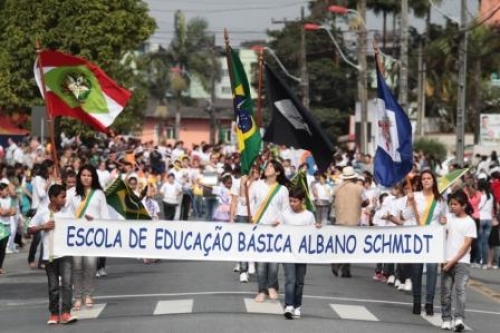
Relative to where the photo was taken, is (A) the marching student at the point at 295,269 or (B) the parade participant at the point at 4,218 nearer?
(A) the marching student at the point at 295,269

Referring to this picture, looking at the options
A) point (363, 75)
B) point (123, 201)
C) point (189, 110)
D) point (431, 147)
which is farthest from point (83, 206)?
point (189, 110)

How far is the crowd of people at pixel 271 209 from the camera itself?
16484 mm

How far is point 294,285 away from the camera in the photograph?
16.7 m

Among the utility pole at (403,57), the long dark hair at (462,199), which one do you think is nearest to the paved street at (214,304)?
the long dark hair at (462,199)

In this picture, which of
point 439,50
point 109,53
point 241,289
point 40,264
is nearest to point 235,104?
point 241,289

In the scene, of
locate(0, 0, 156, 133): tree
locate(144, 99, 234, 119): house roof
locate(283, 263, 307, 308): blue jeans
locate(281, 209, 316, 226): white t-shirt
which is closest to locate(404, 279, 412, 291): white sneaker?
locate(281, 209, 316, 226): white t-shirt

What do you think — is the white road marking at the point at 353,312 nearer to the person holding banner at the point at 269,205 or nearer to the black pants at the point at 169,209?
the person holding banner at the point at 269,205

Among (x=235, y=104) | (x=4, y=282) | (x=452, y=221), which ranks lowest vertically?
(x=4, y=282)

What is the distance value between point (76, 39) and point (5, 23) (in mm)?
3143

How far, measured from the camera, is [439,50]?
8088cm

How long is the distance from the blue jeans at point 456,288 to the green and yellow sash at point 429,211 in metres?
1.15

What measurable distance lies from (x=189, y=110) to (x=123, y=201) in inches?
4616

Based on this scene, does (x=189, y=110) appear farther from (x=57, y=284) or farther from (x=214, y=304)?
(x=57, y=284)

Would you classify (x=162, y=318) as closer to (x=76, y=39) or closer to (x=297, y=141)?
(x=297, y=141)
